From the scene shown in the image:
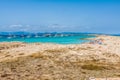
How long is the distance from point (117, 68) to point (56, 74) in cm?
1121

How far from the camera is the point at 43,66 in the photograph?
1523 inches

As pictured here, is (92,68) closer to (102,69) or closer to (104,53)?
(102,69)

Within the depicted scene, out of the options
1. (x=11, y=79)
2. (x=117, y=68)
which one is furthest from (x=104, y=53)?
(x=11, y=79)

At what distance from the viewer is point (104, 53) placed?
52094 mm

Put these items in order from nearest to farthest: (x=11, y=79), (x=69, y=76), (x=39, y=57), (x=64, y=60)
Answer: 1. (x=11, y=79)
2. (x=69, y=76)
3. (x=64, y=60)
4. (x=39, y=57)

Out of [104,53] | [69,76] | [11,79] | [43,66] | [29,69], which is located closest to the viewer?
Result: [11,79]

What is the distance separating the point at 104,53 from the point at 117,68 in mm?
11415

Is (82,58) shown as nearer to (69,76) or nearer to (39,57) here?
(39,57)

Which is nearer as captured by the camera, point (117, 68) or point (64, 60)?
point (117, 68)

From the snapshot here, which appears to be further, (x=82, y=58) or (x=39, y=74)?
(x=82, y=58)

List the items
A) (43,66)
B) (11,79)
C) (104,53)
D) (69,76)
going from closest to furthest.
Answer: (11,79)
(69,76)
(43,66)
(104,53)

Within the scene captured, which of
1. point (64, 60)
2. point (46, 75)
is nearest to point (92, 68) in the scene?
point (64, 60)

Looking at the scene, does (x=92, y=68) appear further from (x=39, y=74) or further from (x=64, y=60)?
(x=39, y=74)

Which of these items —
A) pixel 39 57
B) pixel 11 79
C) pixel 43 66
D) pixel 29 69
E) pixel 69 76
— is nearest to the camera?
pixel 11 79
